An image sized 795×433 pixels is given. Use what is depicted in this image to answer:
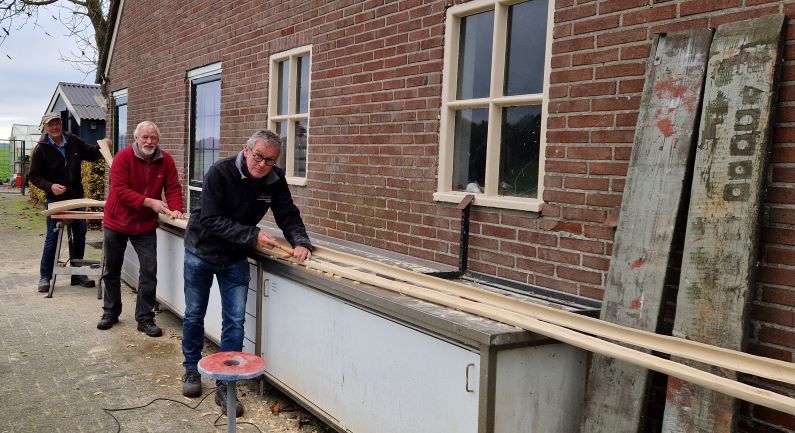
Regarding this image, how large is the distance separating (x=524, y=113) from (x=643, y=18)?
964 mm

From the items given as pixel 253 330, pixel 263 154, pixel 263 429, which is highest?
pixel 263 154

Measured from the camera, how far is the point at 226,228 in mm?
4316

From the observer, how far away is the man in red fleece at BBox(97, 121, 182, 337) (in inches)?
243

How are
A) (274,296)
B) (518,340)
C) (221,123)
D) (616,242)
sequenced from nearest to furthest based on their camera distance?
(518,340)
(616,242)
(274,296)
(221,123)

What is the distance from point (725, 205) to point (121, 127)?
41.8ft

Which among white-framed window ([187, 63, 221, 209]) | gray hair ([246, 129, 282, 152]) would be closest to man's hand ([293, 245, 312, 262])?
gray hair ([246, 129, 282, 152])

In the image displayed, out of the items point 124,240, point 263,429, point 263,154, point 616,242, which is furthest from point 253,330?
point 616,242

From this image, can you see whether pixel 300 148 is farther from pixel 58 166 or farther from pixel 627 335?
pixel 627 335

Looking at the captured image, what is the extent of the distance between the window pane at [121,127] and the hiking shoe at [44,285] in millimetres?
5128

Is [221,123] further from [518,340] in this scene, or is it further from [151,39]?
[518,340]

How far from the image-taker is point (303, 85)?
6770 millimetres

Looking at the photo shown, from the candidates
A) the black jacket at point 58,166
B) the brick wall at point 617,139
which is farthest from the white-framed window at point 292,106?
the brick wall at point 617,139

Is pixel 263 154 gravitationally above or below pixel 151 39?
below

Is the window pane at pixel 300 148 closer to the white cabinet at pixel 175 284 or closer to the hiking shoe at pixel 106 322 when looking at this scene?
the white cabinet at pixel 175 284
